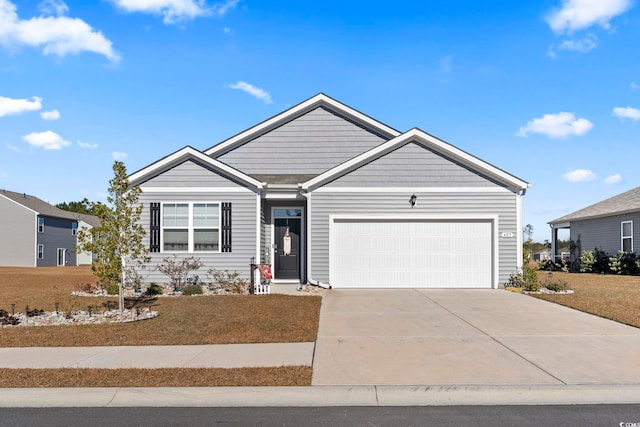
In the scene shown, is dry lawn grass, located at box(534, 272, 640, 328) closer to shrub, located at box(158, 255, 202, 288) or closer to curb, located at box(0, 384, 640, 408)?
curb, located at box(0, 384, 640, 408)

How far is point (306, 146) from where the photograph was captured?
1916cm

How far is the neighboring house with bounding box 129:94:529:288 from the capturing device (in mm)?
15734

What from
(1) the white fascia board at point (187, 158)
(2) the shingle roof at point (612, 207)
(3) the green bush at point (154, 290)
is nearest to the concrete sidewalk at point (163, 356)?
(3) the green bush at point (154, 290)

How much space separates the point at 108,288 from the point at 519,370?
39.6 feet

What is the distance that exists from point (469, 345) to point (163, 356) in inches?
190

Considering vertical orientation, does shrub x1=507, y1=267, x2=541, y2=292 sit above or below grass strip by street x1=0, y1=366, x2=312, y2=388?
above

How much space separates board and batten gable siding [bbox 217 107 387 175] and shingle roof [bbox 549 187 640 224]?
48.5 feet

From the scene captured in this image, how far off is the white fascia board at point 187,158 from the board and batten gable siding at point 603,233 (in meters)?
19.8


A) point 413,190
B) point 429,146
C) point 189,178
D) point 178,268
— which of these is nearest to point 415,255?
point 413,190

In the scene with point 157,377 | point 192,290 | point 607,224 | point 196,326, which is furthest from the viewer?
point 607,224

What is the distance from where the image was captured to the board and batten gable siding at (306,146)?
18953 millimetres

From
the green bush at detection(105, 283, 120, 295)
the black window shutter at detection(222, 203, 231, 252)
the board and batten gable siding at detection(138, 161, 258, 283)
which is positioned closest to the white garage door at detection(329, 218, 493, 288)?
the board and batten gable siding at detection(138, 161, 258, 283)

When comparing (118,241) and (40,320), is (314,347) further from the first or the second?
(40,320)

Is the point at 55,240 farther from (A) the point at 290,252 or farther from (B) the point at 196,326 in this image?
(B) the point at 196,326
